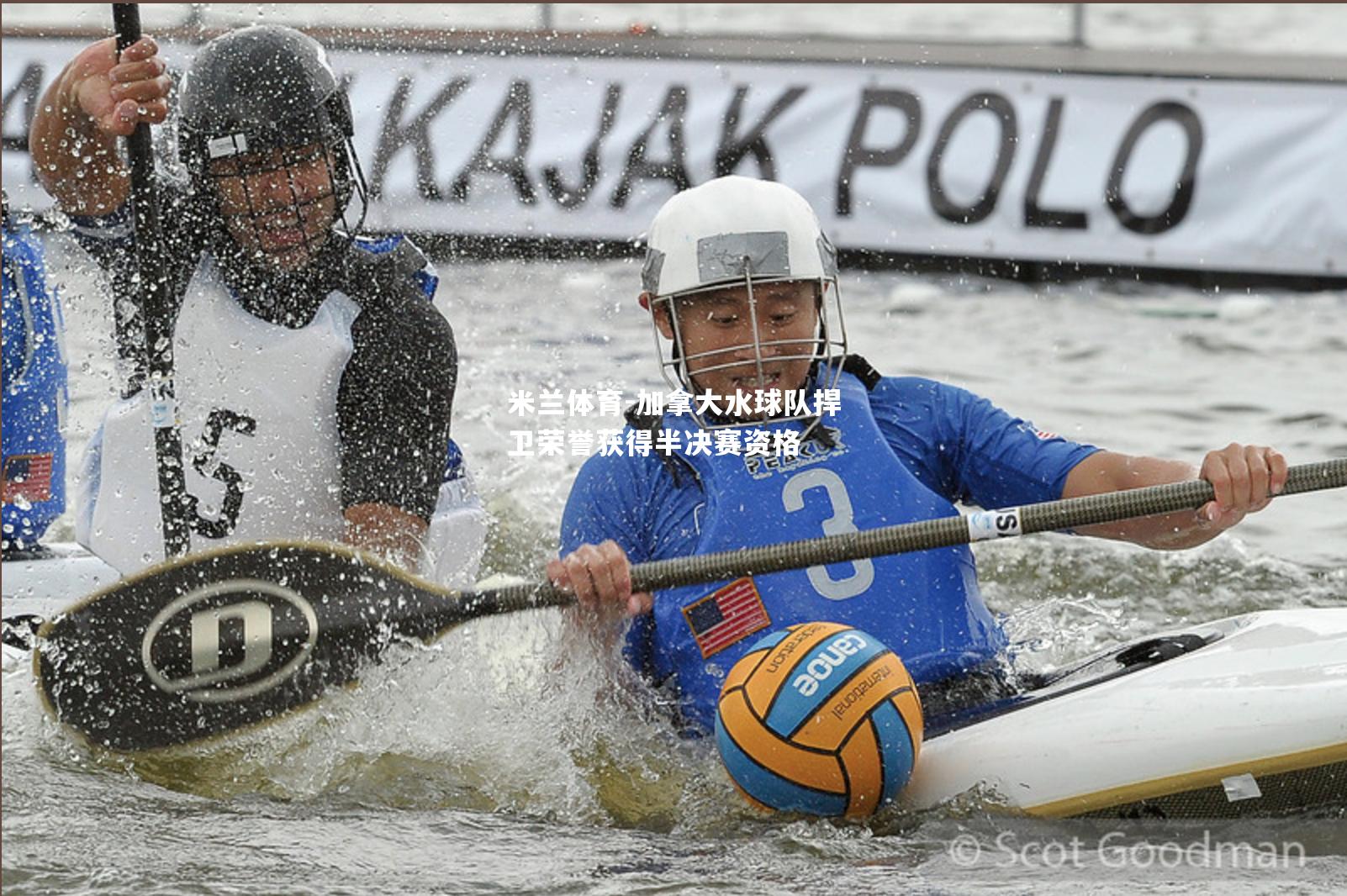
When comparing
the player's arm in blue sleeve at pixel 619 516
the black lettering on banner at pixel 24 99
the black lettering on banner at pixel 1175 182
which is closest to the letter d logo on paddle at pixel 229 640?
the player's arm in blue sleeve at pixel 619 516

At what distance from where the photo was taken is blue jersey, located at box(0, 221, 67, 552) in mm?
5230

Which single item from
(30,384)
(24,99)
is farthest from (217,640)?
(24,99)

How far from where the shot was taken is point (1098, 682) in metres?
3.82

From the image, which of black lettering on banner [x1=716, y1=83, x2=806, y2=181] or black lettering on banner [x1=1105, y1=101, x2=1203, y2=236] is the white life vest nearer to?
black lettering on banner [x1=716, y1=83, x2=806, y2=181]

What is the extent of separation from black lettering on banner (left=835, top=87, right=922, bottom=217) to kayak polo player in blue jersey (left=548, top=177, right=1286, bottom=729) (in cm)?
500

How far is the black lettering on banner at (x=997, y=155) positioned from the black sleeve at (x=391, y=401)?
4.90 meters

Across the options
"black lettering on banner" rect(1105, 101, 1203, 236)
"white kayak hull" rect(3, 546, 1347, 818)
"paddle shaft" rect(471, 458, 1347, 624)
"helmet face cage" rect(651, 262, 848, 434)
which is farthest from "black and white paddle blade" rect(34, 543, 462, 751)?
"black lettering on banner" rect(1105, 101, 1203, 236)

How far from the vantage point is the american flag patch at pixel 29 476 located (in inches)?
207

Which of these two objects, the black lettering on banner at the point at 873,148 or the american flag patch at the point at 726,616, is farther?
the black lettering on banner at the point at 873,148

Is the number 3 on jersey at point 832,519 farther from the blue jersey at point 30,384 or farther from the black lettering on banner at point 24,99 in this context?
the black lettering on banner at point 24,99

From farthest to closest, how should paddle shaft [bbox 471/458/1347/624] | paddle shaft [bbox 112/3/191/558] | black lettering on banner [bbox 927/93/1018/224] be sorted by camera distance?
black lettering on banner [bbox 927/93/1018/224], paddle shaft [bbox 112/3/191/558], paddle shaft [bbox 471/458/1347/624]

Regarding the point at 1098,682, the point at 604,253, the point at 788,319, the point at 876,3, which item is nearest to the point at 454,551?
the point at 788,319

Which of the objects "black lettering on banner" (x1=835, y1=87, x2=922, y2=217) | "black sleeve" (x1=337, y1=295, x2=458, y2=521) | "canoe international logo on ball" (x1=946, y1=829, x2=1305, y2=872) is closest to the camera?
"canoe international logo on ball" (x1=946, y1=829, x2=1305, y2=872)

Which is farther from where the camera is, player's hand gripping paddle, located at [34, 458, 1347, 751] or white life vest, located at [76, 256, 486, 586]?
white life vest, located at [76, 256, 486, 586]
